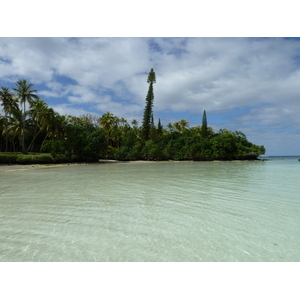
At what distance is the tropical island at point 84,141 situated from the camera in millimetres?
34500

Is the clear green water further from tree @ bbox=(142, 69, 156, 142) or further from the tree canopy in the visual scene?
tree @ bbox=(142, 69, 156, 142)

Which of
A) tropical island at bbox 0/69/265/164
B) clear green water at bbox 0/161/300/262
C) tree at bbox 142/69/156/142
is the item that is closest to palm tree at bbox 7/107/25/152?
tropical island at bbox 0/69/265/164

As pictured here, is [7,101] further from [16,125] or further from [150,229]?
[150,229]

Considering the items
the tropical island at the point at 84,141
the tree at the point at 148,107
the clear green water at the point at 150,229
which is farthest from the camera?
the tree at the point at 148,107

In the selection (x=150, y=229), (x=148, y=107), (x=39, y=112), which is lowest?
(x=150, y=229)

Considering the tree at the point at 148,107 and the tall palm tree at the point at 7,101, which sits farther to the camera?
the tree at the point at 148,107

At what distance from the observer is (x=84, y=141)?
35625 mm

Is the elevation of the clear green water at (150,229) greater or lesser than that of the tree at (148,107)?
lesser

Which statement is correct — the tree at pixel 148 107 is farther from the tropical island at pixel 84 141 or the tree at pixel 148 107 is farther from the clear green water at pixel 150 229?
the clear green water at pixel 150 229

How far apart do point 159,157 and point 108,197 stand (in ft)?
130

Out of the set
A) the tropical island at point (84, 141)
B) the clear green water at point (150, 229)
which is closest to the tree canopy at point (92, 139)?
the tropical island at point (84, 141)

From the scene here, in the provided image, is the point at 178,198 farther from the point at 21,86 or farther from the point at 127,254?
the point at 21,86

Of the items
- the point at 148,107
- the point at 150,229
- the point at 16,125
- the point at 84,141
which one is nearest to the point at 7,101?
the point at 16,125

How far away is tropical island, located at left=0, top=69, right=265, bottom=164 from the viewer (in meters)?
34.5
